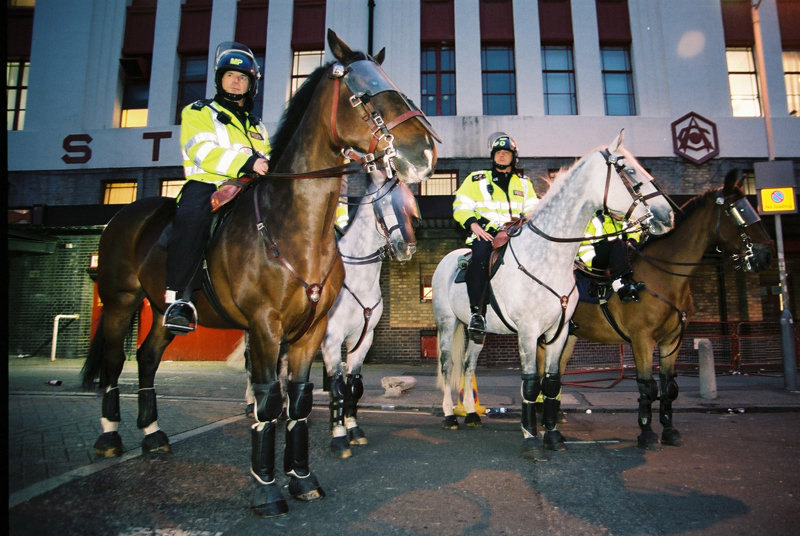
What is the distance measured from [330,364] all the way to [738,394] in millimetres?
7553

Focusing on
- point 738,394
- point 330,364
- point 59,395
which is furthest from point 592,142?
point 59,395

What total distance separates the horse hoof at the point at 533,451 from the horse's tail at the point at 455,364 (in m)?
1.92

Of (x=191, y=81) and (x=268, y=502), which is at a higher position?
(x=191, y=81)

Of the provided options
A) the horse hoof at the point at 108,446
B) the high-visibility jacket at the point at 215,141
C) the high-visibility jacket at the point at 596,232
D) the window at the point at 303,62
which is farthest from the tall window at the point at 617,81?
the horse hoof at the point at 108,446

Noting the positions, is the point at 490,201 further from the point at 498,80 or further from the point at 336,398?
the point at 498,80

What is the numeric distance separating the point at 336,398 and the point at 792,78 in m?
18.7

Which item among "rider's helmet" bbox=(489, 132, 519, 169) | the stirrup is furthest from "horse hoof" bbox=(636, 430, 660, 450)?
the stirrup

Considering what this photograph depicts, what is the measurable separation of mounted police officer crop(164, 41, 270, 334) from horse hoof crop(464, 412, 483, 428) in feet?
12.1

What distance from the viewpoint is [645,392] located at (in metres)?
4.82

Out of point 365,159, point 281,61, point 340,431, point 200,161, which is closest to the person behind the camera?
point 365,159

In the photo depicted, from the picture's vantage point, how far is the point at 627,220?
4.29 metres

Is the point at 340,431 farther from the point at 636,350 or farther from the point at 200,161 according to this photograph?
the point at 636,350

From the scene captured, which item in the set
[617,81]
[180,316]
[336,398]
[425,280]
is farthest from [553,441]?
[617,81]

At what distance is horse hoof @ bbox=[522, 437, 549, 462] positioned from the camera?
13.0 feet
